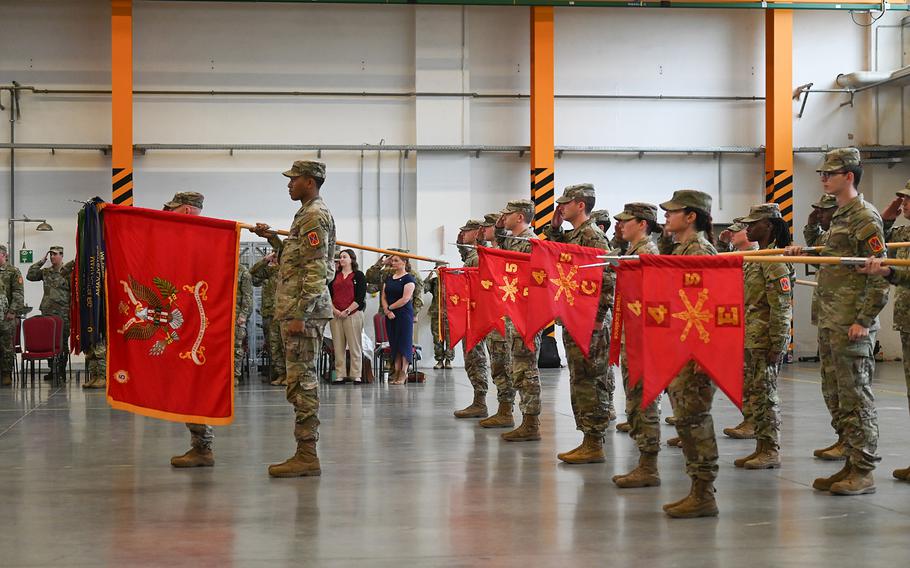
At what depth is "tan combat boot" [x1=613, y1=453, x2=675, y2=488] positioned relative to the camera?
5.77 meters

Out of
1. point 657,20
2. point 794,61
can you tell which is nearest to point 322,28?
point 657,20

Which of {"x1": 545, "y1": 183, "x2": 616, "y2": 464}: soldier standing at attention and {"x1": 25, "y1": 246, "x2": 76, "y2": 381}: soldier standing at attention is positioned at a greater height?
{"x1": 25, "y1": 246, "x2": 76, "y2": 381}: soldier standing at attention

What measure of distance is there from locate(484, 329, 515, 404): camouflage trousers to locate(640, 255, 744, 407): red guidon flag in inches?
148

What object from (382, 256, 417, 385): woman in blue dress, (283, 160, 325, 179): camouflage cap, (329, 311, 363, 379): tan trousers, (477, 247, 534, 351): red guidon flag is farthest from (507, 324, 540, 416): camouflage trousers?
(329, 311, 363, 379): tan trousers

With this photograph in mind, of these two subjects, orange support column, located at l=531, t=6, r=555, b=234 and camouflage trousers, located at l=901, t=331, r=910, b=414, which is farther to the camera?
orange support column, located at l=531, t=6, r=555, b=234

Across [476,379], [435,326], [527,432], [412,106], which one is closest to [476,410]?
[476,379]

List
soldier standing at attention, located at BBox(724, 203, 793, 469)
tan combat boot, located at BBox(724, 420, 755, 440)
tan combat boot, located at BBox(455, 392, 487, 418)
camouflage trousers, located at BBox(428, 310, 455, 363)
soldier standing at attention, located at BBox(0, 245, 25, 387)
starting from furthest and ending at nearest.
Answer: camouflage trousers, located at BBox(428, 310, 455, 363), soldier standing at attention, located at BBox(0, 245, 25, 387), tan combat boot, located at BBox(455, 392, 487, 418), tan combat boot, located at BBox(724, 420, 755, 440), soldier standing at attention, located at BBox(724, 203, 793, 469)

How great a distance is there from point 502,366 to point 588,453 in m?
2.32

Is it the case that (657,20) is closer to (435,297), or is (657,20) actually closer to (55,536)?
(435,297)

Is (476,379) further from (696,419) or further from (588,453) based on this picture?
(696,419)

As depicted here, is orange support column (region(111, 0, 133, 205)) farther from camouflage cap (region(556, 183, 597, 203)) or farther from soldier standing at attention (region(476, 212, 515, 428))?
camouflage cap (region(556, 183, 597, 203))

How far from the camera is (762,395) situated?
6.64m

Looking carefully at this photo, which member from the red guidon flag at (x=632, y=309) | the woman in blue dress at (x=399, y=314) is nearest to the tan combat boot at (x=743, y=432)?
the red guidon flag at (x=632, y=309)

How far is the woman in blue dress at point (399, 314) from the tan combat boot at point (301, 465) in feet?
21.5
